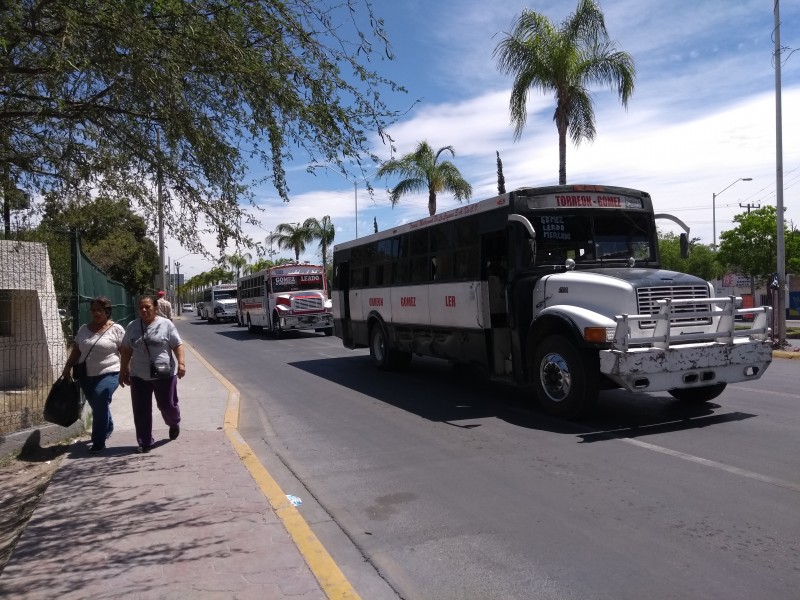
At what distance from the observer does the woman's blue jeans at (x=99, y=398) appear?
6969mm

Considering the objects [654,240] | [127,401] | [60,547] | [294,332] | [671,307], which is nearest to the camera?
[60,547]

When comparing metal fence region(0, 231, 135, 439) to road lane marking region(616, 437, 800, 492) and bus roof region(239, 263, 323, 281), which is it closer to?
road lane marking region(616, 437, 800, 492)

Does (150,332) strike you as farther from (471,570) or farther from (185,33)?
(471,570)

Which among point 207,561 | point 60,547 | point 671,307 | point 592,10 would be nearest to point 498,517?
point 207,561

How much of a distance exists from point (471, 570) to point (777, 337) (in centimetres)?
1639

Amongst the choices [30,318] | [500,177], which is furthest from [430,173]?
[30,318]

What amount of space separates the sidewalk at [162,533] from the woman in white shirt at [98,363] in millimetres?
368

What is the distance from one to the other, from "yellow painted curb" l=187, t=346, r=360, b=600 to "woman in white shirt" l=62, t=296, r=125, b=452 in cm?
140

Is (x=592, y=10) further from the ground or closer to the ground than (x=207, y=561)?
further from the ground

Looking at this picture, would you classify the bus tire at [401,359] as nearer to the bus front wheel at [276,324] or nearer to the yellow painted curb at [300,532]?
the yellow painted curb at [300,532]

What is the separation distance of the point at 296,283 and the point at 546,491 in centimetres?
2202

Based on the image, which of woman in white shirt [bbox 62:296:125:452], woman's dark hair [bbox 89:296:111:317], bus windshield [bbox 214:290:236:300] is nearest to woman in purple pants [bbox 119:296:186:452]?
woman in white shirt [bbox 62:296:125:452]

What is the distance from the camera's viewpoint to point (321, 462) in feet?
22.9

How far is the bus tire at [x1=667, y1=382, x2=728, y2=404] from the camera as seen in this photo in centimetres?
865
